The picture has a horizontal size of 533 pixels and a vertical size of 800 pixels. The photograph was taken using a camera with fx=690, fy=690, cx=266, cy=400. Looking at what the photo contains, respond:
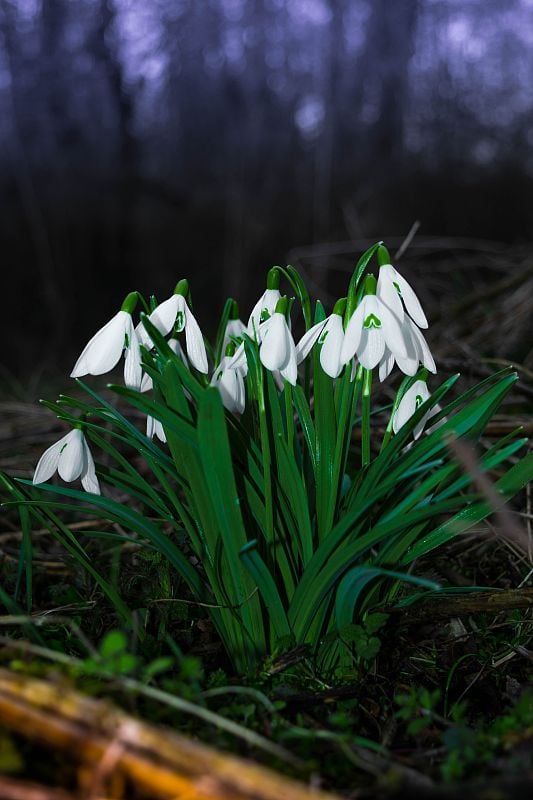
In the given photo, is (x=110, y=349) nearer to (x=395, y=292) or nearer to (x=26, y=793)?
(x=395, y=292)

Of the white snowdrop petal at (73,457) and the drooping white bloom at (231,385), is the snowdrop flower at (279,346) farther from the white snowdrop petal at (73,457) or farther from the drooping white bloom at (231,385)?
Answer: the white snowdrop petal at (73,457)

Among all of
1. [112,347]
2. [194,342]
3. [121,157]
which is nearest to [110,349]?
→ [112,347]

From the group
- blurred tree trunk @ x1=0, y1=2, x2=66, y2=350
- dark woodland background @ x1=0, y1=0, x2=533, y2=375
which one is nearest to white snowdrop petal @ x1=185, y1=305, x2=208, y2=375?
dark woodland background @ x1=0, y1=0, x2=533, y2=375

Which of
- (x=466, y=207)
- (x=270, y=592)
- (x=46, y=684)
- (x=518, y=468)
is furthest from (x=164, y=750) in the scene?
(x=466, y=207)

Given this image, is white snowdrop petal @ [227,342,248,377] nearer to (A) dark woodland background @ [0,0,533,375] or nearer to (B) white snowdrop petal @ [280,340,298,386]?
(B) white snowdrop petal @ [280,340,298,386]

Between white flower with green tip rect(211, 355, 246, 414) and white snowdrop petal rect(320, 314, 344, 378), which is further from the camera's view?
white flower with green tip rect(211, 355, 246, 414)

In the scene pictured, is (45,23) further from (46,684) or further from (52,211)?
(46,684)

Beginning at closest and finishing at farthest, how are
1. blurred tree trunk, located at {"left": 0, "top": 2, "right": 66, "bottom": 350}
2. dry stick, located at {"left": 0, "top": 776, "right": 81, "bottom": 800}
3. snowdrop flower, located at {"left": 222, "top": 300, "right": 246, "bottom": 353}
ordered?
dry stick, located at {"left": 0, "top": 776, "right": 81, "bottom": 800} → snowdrop flower, located at {"left": 222, "top": 300, "right": 246, "bottom": 353} → blurred tree trunk, located at {"left": 0, "top": 2, "right": 66, "bottom": 350}
